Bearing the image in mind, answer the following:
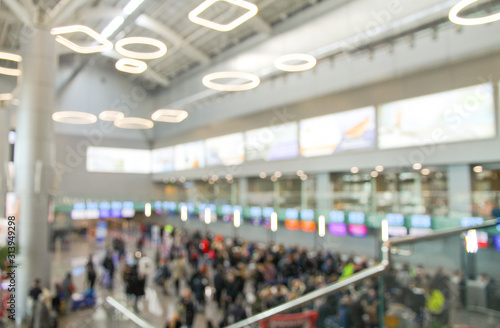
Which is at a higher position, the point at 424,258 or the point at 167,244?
the point at 424,258

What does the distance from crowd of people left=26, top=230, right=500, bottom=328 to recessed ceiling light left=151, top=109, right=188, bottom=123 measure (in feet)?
8.66

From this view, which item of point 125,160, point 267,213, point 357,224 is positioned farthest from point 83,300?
point 357,224

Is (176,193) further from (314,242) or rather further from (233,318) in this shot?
(233,318)

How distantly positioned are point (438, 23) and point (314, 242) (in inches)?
502

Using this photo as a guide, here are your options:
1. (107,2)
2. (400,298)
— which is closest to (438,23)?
(400,298)

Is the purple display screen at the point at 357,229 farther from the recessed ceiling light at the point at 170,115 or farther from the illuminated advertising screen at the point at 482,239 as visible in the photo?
the recessed ceiling light at the point at 170,115

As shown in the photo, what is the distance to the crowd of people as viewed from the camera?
11.3 ft

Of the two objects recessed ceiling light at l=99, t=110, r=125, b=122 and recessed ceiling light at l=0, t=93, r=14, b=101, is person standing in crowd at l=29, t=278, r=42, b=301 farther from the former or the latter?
recessed ceiling light at l=0, t=93, r=14, b=101

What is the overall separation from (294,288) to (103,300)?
4617 millimetres

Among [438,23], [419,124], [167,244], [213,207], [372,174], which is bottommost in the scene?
[167,244]

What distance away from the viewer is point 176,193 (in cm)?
1991

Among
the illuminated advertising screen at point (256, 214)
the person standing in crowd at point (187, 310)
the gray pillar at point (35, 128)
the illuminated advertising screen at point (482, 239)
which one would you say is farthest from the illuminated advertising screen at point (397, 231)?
the gray pillar at point (35, 128)

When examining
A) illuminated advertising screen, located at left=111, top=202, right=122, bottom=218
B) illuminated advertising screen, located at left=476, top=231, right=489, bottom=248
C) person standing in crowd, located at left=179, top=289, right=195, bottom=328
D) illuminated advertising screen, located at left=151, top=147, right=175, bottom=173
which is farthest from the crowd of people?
illuminated advertising screen, located at left=151, top=147, right=175, bottom=173

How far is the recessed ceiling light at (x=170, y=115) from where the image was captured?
4219mm
